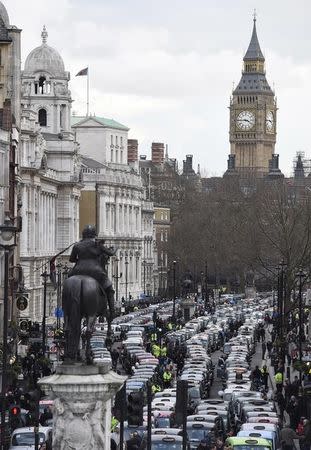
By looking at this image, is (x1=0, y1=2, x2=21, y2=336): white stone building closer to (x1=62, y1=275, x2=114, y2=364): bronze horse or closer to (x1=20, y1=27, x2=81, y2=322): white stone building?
(x1=20, y1=27, x2=81, y2=322): white stone building

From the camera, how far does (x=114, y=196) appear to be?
18588 centimetres

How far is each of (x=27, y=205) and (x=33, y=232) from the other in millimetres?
3295

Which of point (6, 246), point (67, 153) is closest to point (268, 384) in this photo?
point (6, 246)

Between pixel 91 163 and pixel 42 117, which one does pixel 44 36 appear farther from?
pixel 91 163

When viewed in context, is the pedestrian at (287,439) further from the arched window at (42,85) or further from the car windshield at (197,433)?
the arched window at (42,85)

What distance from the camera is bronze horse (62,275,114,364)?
21406 mm

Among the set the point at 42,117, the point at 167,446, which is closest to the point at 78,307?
the point at 167,446

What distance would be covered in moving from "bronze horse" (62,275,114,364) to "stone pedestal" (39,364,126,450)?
298mm

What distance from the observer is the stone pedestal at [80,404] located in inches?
827

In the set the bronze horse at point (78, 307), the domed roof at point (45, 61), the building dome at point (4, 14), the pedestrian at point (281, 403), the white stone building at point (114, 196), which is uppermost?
the domed roof at point (45, 61)

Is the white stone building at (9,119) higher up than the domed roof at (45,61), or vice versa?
the domed roof at (45,61)

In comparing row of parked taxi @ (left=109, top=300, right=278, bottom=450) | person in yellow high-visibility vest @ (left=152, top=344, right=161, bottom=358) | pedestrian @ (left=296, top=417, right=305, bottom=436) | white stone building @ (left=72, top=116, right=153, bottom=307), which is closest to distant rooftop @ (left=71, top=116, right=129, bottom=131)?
white stone building @ (left=72, top=116, right=153, bottom=307)

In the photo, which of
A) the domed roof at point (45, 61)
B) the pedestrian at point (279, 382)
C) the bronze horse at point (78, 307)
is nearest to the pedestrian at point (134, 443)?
the bronze horse at point (78, 307)

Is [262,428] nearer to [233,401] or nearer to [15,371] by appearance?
[233,401]
